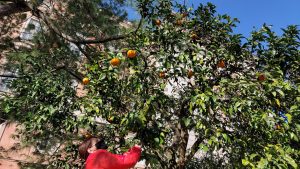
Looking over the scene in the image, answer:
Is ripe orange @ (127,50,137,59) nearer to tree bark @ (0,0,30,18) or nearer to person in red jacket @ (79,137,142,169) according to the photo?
person in red jacket @ (79,137,142,169)

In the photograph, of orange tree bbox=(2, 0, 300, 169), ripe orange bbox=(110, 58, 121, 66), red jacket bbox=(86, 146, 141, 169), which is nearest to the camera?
red jacket bbox=(86, 146, 141, 169)

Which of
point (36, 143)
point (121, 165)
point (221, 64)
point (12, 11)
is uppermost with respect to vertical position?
point (12, 11)

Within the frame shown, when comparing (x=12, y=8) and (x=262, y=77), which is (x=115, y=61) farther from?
(x=12, y=8)

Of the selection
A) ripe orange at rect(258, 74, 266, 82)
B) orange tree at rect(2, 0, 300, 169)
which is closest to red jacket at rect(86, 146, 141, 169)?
orange tree at rect(2, 0, 300, 169)

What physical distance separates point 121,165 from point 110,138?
201 centimetres

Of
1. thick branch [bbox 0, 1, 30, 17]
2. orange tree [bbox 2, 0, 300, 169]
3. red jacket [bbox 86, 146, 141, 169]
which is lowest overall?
red jacket [bbox 86, 146, 141, 169]

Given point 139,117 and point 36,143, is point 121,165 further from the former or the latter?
point 36,143

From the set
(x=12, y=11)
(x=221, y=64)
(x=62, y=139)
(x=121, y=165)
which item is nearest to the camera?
(x=121, y=165)

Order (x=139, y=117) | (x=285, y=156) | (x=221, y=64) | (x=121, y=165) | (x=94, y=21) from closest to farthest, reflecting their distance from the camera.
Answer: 1. (x=121, y=165)
2. (x=285, y=156)
3. (x=139, y=117)
4. (x=221, y=64)
5. (x=94, y=21)

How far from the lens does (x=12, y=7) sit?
19.9ft

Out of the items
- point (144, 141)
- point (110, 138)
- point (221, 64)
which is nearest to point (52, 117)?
point (110, 138)

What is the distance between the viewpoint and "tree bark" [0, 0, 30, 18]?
591cm

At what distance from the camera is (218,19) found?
14.1 feet

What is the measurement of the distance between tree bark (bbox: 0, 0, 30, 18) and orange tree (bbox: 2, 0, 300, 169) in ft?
8.97
